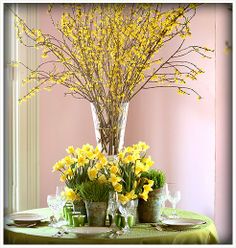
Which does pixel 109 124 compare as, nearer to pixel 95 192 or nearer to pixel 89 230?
pixel 95 192

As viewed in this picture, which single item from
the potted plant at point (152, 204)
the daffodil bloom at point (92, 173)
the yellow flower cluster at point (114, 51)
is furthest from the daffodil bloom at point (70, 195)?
the yellow flower cluster at point (114, 51)

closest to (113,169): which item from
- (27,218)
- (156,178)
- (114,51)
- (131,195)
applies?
(131,195)

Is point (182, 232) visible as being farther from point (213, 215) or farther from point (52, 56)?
point (52, 56)

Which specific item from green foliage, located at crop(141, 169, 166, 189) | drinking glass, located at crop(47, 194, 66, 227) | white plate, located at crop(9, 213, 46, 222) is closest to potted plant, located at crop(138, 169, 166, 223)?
green foliage, located at crop(141, 169, 166, 189)

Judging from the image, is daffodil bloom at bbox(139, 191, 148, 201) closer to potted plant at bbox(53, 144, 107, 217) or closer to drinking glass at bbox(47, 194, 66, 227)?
potted plant at bbox(53, 144, 107, 217)

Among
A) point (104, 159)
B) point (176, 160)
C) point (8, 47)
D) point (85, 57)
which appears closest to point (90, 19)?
point (85, 57)

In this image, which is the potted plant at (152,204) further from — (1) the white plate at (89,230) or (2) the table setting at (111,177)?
(1) the white plate at (89,230)

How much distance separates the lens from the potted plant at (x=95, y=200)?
2156 millimetres

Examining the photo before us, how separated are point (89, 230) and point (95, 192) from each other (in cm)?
18

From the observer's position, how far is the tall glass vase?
247 cm

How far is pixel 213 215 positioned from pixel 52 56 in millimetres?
1534

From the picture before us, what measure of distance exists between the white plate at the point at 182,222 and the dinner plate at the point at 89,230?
A: 11.4 inches

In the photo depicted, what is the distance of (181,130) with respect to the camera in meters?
3.67

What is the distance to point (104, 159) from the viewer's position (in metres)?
2.23
